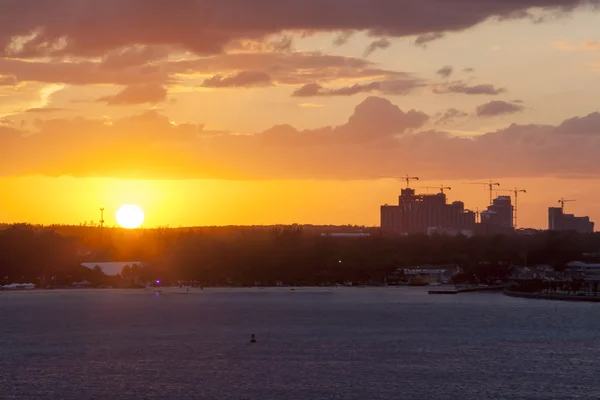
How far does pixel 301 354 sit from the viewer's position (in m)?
79.4

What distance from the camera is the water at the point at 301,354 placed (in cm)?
6138

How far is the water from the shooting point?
6138cm

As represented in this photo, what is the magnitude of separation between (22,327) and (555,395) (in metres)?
68.2

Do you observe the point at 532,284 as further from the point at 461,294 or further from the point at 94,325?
the point at 94,325

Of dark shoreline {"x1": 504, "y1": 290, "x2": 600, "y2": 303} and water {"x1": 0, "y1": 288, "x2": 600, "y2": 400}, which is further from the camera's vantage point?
dark shoreline {"x1": 504, "y1": 290, "x2": 600, "y2": 303}

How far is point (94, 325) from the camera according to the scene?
112750mm

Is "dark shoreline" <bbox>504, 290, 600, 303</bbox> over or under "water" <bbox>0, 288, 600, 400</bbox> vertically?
over

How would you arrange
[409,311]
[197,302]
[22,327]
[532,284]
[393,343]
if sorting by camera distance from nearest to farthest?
[393,343] → [22,327] → [409,311] → [197,302] → [532,284]

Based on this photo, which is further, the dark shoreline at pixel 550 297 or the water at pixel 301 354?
the dark shoreline at pixel 550 297

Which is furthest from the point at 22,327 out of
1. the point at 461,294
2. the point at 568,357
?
the point at 461,294

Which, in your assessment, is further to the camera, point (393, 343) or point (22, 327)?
point (22, 327)

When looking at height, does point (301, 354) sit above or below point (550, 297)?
below

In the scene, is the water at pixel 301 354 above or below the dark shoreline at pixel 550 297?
below

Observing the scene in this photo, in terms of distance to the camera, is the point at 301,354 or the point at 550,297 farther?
the point at 550,297
